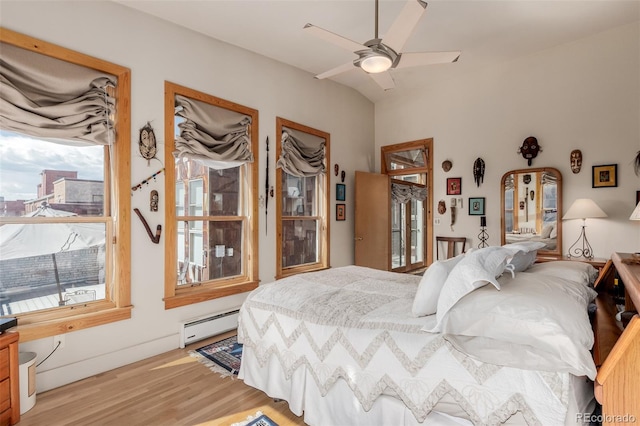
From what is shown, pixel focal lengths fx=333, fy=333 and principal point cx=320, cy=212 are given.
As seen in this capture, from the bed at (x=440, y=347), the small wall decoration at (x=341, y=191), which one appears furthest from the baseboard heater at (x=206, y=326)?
the small wall decoration at (x=341, y=191)

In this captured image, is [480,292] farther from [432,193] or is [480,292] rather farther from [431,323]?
[432,193]

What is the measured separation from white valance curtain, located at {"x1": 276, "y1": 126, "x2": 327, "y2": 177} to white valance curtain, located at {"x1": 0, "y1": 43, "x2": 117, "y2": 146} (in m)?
1.97

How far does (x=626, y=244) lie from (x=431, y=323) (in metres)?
3.48

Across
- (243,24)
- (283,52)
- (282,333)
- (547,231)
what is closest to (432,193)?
(547,231)

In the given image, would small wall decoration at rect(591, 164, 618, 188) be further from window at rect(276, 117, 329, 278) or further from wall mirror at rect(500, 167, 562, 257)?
window at rect(276, 117, 329, 278)

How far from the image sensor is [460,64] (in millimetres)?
4402

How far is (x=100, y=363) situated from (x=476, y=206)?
4684mm

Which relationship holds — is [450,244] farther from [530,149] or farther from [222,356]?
[222,356]

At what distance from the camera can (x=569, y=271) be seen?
2.03 meters

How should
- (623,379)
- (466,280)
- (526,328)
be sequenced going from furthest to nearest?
(466,280) < (526,328) < (623,379)

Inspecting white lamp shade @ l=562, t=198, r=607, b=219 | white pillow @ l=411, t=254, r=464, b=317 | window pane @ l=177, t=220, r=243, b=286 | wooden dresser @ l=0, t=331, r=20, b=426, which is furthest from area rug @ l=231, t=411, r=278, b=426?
white lamp shade @ l=562, t=198, r=607, b=219

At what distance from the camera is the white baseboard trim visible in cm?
251

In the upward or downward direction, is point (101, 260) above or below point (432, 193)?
below

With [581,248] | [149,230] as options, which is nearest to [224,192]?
[149,230]
